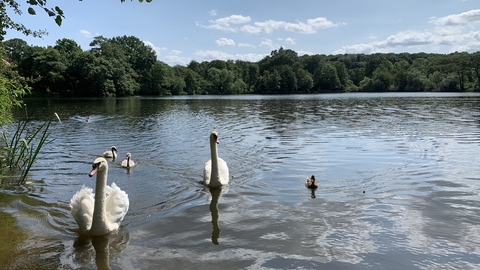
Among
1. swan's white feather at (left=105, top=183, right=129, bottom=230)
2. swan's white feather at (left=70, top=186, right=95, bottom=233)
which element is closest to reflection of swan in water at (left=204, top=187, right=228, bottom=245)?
swan's white feather at (left=105, top=183, right=129, bottom=230)

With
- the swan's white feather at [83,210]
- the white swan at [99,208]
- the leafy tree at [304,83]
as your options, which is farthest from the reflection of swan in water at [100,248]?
the leafy tree at [304,83]

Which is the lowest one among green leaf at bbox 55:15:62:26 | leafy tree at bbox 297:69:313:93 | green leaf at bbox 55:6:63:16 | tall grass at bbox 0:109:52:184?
tall grass at bbox 0:109:52:184

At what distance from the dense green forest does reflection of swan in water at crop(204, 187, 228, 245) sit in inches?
2122

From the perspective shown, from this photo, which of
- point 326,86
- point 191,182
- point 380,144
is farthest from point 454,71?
point 191,182

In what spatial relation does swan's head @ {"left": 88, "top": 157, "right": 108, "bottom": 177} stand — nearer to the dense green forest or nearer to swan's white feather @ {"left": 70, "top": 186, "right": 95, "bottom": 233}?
swan's white feather @ {"left": 70, "top": 186, "right": 95, "bottom": 233}

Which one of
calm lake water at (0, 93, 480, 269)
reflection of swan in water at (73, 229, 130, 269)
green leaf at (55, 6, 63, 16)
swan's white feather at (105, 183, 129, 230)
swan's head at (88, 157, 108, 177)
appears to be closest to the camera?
green leaf at (55, 6, 63, 16)

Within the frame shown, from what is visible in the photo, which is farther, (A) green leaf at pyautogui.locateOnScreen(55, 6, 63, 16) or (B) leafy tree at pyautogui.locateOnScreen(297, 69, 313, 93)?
(B) leafy tree at pyautogui.locateOnScreen(297, 69, 313, 93)

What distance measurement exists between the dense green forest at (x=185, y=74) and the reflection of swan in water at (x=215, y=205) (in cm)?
5390

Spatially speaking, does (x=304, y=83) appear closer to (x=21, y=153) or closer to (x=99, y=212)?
(x=21, y=153)

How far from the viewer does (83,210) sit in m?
6.80

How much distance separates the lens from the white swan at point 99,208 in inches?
261

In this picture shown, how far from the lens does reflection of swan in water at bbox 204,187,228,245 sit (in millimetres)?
7009

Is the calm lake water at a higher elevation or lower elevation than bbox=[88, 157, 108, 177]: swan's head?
lower

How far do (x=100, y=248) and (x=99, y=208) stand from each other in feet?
2.30
